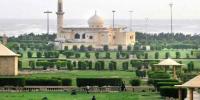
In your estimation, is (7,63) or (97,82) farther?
(7,63)

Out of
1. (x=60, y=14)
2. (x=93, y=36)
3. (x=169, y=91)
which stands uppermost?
(x=60, y=14)

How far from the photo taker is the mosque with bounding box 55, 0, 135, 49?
83.4 meters

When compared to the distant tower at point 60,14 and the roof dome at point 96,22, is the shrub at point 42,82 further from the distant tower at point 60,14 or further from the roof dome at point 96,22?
the distant tower at point 60,14

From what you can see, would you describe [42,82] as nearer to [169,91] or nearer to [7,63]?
[7,63]

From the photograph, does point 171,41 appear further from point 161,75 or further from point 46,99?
point 46,99

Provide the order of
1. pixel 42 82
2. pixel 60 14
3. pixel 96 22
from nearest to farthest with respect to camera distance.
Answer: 1. pixel 42 82
2. pixel 96 22
3. pixel 60 14

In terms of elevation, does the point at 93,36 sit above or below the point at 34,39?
above

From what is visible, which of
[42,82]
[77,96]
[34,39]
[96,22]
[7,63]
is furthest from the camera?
[34,39]

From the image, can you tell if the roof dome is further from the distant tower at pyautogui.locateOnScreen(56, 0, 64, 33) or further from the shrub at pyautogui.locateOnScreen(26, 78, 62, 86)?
the shrub at pyautogui.locateOnScreen(26, 78, 62, 86)

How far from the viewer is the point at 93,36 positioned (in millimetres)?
83812

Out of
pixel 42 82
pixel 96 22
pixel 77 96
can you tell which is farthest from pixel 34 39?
pixel 77 96

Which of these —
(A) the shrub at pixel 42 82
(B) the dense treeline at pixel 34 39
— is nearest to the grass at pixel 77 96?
(A) the shrub at pixel 42 82

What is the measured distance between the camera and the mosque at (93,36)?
274ft

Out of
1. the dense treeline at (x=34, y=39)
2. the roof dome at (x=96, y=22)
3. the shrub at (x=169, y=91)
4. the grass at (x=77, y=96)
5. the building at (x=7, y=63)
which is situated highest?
the roof dome at (x=96, y=22)
